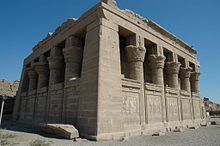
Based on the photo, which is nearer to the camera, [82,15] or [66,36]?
[82,15]

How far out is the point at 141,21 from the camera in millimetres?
10391

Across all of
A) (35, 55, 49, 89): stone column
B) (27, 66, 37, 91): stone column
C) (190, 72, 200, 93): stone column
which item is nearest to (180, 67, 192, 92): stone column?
(190, 72, 200, 93): stone column

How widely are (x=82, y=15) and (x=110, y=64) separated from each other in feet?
11.6

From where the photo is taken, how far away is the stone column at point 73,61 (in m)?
9.25

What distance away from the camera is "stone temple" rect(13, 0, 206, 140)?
688 centimetres

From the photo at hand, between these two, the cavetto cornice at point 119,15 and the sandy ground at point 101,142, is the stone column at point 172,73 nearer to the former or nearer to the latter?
the cavetto cornice at point 119,15

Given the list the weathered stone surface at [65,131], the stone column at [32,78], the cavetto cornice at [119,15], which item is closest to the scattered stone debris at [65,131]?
the weathered stone surface at [65,131]

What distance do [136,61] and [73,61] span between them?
3.60 meters

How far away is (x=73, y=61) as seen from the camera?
9.41 meters

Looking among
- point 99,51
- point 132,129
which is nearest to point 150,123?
point 132,129

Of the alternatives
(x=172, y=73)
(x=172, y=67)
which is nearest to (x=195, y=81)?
(x=172, y=73)

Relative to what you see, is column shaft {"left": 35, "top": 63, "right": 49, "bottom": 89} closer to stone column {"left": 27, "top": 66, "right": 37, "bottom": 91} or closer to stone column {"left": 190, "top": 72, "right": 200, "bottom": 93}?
stone column {"left": 27, "top": 66, "right": 37, "bottom": 91}

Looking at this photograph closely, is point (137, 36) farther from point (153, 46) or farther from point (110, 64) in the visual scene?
point (110, 64)

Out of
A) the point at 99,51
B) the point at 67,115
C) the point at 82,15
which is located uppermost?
the point at 82,15
